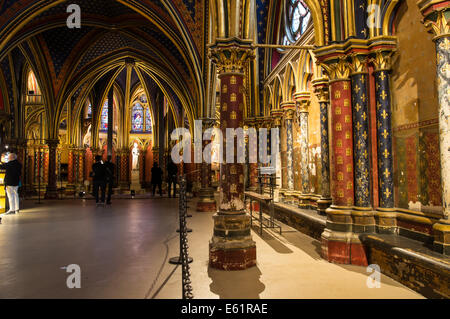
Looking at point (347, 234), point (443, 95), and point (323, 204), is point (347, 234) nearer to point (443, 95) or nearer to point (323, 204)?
point (323, 204)

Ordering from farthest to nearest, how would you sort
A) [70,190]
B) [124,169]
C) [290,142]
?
[124,169] < [70,190] < [290,142]

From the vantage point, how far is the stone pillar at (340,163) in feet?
15.2

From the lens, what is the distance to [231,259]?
4281mm

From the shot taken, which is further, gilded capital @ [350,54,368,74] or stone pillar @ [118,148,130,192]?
stone pillar @ [118,148,130,192]

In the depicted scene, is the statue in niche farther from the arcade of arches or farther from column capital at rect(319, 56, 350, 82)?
column capital at rect(319, 56, 350, 82)

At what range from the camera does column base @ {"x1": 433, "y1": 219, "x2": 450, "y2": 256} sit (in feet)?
10.9

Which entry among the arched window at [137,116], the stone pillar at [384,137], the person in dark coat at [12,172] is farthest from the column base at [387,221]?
the arched window at [137,116]

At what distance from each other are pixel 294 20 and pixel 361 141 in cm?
538

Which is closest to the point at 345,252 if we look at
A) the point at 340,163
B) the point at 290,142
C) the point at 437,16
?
the point at 340,163

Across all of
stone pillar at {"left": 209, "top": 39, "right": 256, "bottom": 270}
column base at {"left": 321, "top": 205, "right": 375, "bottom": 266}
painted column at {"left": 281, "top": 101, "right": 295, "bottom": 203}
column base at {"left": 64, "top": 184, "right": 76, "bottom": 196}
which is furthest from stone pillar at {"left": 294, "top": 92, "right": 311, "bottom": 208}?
column base at {"left": 64, "top": 184, "right": 76, "bottom": 196}

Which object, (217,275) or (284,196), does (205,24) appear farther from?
(217,275)

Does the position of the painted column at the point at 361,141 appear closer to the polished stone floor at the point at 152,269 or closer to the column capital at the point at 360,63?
the column capital at the point at 360,63

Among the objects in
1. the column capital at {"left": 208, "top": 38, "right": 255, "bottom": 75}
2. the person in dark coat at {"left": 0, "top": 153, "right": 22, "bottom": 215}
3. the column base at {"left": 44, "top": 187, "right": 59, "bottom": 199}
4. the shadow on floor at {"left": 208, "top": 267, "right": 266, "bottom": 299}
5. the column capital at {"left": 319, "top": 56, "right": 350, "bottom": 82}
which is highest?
the column capital at {"left": 208, "top": 38, "right": 255, "bottom": 75}

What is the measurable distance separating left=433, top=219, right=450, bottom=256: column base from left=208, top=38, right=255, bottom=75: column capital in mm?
3350
